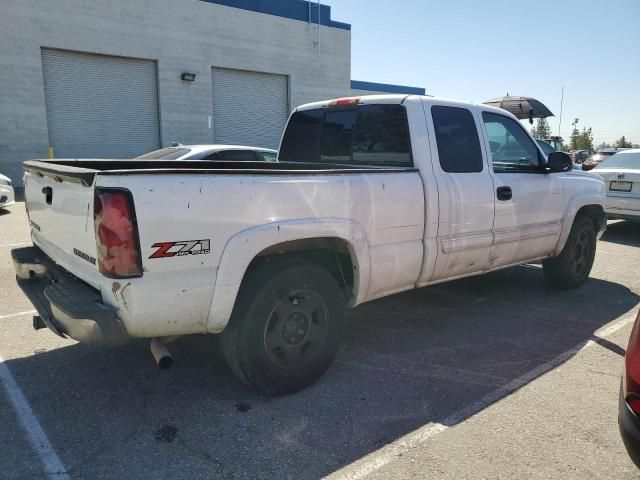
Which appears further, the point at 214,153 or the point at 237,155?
the point at 237,155

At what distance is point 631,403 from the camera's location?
227cm

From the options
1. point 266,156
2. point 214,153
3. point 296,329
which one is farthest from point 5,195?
point 296,329

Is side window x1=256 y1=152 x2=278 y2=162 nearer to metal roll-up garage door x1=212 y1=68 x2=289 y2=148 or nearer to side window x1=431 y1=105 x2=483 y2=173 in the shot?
side window x1=431 y1=105 x2=483 y2=173

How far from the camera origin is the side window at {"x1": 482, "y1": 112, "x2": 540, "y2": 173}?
4941 mm

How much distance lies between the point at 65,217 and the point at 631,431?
317cm

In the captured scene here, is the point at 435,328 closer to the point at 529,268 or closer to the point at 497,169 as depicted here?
the point at 497,169

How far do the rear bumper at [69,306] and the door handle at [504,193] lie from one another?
337 centimetres

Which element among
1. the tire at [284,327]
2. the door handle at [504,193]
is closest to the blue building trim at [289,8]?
the door handle at [504,193]

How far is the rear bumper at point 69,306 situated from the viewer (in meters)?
2.64

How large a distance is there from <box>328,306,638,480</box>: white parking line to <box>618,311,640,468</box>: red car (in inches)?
39.4

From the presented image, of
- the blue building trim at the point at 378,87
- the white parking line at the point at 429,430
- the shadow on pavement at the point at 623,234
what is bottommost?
the shadow on pavement at the point at 623,234

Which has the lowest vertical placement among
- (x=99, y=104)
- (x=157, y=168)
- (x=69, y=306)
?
(x=69, y=306)

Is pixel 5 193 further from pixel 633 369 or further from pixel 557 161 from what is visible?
pixel 633 369

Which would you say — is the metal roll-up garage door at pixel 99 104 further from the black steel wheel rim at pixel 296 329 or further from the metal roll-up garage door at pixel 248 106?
the black steel wheel rim at pixel 296 329
